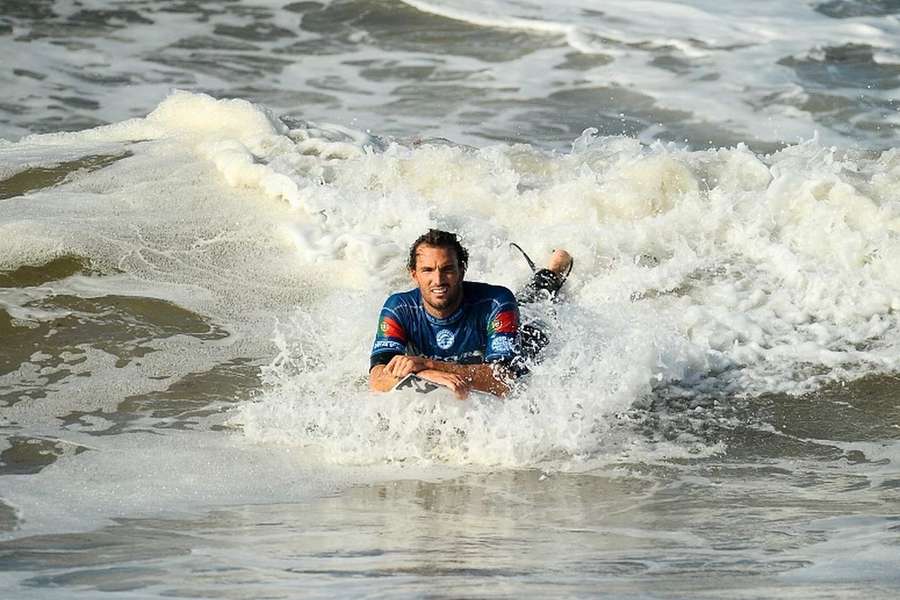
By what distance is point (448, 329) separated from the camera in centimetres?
720

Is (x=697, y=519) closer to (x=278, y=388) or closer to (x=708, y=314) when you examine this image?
(x=278, y=388)

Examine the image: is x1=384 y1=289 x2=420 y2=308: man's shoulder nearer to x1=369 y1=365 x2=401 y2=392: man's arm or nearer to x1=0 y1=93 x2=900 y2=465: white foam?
x1=369 y1=365 x2=401 y2=392: man's arm

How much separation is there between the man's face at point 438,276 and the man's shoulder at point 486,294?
0.42ft

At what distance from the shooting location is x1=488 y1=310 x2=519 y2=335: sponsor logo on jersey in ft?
23.2

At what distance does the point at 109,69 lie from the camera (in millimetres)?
17781

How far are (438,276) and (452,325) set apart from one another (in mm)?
358

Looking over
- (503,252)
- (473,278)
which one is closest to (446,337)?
(473,278)

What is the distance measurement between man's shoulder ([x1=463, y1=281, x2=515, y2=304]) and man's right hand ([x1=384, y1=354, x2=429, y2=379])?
562mm

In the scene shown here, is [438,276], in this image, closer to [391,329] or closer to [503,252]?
[391,329]

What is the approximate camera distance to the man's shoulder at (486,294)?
7.18 m

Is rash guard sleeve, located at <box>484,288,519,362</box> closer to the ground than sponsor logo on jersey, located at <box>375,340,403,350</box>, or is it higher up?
higher up

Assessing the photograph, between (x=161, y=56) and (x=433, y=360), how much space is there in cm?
1269

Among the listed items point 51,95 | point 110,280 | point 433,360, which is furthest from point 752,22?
point 433,360

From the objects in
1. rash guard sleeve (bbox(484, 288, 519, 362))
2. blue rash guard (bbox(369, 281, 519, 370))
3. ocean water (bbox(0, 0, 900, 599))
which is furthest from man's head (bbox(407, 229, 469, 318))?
ocean water (bbox(0, 0, 900, 599))
